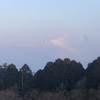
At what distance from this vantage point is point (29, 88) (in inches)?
1703

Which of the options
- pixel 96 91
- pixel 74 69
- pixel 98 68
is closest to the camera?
pixel 96 91

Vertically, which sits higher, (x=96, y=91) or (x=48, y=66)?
(x=48, y=66)

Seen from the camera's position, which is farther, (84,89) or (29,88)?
(29,88)

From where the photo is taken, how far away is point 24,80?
146 feet

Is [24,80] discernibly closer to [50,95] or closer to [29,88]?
[29,88]

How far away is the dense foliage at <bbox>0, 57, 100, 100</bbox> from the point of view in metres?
40.2

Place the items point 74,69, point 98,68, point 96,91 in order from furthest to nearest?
1. point 74,69
2. point 98,68
3. point 96,91

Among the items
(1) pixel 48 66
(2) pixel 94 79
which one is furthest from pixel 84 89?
(1) pixel 48 66

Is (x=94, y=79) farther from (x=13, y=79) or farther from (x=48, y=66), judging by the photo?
(x=13, y=79)

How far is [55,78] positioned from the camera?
139 ft

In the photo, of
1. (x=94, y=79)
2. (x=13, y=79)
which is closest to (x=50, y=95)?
(x=94, y=79)

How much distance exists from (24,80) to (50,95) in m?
6.12

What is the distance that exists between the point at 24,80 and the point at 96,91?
930cm

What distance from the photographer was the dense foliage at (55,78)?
40219 mm
